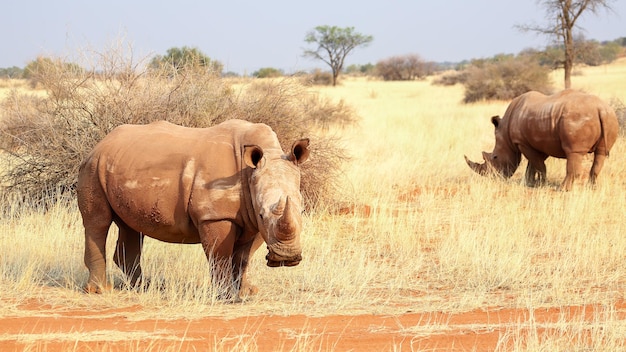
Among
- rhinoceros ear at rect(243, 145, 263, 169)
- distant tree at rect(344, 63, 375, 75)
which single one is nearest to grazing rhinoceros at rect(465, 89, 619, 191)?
rhinoceros ear at rect(243, 145, 263, 169)

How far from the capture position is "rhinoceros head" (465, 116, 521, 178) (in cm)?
1364

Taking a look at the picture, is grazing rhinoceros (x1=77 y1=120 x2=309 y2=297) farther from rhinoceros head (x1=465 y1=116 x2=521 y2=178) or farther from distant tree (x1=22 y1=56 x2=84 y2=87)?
rhinoceros head (x1=465 y1=116 x2=521 y2=178)

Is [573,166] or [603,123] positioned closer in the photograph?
[603,123]

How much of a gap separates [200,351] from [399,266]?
11.3ft

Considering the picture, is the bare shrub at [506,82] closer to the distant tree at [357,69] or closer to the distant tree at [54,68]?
the distant tree at [54,68]

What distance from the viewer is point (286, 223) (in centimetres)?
541

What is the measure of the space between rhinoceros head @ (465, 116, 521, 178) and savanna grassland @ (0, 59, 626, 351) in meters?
1.54

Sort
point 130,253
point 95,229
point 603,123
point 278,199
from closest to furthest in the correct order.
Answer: point 278,199, point 95,229, point 130,253, point 603,123

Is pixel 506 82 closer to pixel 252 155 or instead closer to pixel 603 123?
pixel 603 123

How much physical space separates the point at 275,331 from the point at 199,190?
1.35m

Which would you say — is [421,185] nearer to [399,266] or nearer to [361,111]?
[399,266]

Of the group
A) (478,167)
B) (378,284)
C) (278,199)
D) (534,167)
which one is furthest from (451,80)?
(278,199)

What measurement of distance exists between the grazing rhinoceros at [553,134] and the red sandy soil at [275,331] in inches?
252

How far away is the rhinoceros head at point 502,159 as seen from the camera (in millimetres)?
13641
